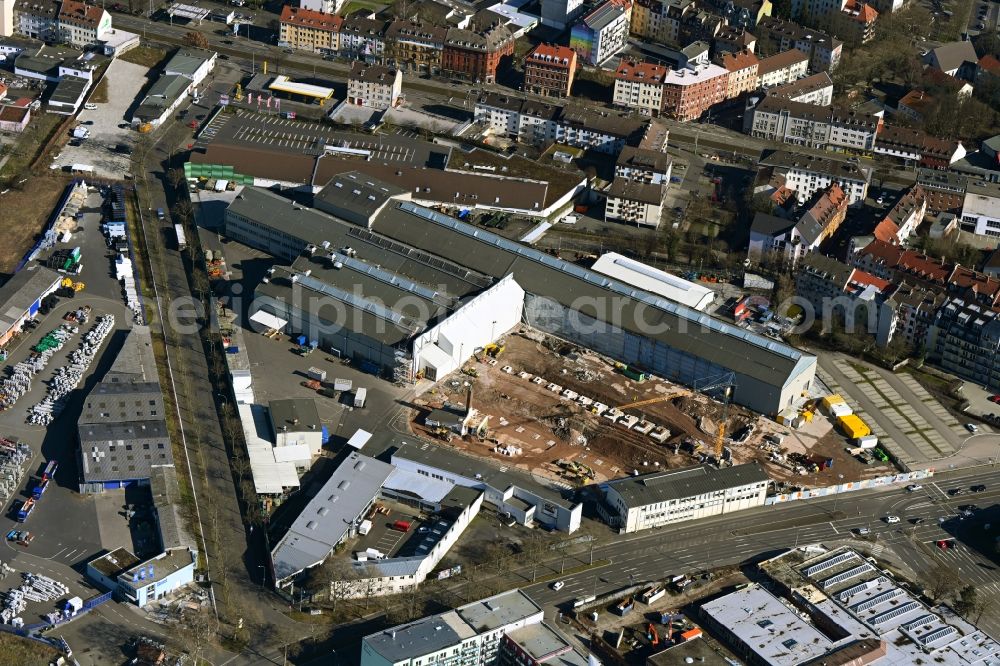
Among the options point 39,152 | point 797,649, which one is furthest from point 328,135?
point 797,649

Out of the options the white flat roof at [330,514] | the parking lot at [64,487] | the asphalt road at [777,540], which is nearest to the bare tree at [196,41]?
the parking lot at [64,487]

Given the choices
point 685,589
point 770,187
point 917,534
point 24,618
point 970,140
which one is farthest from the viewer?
point 970,140

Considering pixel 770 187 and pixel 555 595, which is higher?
pixel 770 187

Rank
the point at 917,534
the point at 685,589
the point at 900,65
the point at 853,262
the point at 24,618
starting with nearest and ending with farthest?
the point at 24,618, the point at 685,589, the point at 917,534, the point at 853,262, the point at 900,65

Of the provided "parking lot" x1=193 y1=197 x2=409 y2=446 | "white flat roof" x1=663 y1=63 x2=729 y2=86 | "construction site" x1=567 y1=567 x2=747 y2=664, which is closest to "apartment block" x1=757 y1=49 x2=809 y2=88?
"white flat roof" x1=663 y1=63 x2=729 y2=86

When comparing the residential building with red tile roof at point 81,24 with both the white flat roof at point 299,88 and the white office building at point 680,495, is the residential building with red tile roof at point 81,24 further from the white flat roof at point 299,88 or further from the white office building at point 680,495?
the white office building at point 680,495

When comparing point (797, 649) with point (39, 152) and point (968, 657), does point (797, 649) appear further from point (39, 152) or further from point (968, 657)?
point (39, 152)

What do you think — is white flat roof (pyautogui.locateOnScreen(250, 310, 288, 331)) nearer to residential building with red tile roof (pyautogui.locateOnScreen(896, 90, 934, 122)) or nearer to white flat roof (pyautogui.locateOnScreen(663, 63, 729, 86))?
white flat roof (pyautogui.locateOnScreen(663, 63, 729, 86))
